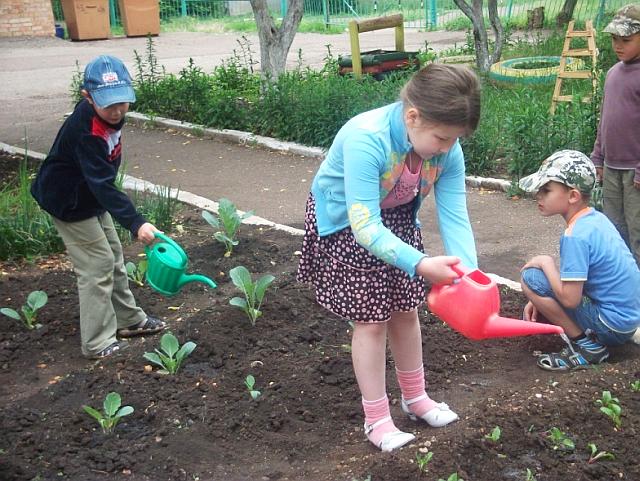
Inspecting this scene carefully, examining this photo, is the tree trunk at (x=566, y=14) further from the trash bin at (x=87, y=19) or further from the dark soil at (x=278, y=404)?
the dark soil at (x=278, y=404)

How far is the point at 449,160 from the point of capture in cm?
288

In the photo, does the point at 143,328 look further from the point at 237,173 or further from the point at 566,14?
the point at 566,14

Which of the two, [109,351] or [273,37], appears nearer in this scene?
[109,351]

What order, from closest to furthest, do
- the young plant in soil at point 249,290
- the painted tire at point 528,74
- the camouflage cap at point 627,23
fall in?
the young plant in soil at point 249,290 < the camouflage cap at point 627,23 < the painted tire at point 528,74

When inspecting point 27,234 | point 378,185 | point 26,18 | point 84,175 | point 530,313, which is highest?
point 378,185

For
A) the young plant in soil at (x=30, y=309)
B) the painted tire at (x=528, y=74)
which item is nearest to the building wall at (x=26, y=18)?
the painted tire at (x=528, y=74)

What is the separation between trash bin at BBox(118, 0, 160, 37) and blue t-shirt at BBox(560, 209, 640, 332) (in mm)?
21927

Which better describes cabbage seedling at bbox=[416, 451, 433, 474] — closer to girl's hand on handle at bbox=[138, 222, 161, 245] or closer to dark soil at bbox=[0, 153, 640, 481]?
dark soil at bbox=[0, 153, 640, 481]

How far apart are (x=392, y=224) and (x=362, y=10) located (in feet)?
87.4

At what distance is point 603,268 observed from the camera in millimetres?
3504

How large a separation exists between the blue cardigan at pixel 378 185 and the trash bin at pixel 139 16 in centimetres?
2221

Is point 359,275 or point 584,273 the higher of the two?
point 359,275

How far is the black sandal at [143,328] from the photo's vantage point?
165 inches

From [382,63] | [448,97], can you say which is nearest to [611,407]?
[448,97]
